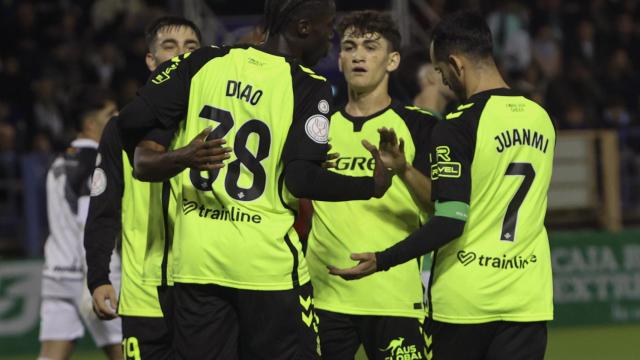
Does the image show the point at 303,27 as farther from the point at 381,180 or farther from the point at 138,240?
the point at 138,240

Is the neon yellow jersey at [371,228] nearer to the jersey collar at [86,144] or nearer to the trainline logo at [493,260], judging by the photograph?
the trainline logo at [493,260]

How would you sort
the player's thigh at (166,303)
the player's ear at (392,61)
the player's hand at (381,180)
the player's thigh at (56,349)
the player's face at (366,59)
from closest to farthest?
1. the player's hand at (381,180)
2. the player's thigh at (166,303)
3. the player's face at (366,59)
4. the player's ear at (392,61)
5. the player's thigh at (56,349)

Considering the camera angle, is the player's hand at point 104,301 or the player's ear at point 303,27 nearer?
the player's ear at point 303,27

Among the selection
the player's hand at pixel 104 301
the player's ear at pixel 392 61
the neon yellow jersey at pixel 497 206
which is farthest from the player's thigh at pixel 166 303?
the player's ear at pixel 392 61

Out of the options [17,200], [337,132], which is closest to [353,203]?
[337,132]

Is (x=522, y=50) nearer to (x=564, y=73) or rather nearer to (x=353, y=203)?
(x=564, y=73)

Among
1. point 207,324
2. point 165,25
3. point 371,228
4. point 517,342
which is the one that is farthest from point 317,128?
point 165,25

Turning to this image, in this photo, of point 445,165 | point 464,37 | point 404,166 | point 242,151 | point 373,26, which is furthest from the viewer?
point 373,26

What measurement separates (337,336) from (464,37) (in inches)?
73.7

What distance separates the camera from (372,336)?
6.86 m

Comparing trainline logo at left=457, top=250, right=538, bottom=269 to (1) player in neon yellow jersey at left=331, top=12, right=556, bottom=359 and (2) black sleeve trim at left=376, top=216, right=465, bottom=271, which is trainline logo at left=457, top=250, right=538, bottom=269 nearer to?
(1) player in neon yellow jersey at left=331, top=12, right=556, bottom=359

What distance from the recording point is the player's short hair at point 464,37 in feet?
19.2

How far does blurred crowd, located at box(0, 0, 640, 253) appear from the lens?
15.6 meters

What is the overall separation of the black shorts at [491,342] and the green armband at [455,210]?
530 mm
